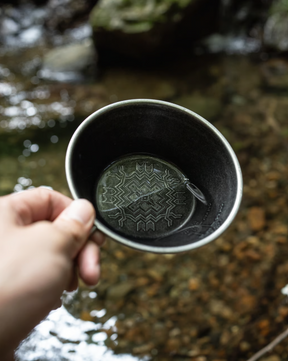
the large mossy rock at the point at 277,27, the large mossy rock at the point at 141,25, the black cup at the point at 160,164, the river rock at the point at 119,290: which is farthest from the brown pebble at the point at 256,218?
the large mossy rock at the point at 277,27

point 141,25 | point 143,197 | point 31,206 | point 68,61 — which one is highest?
point 31,206

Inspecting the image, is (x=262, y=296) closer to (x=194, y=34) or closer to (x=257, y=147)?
(x=257, y=147)

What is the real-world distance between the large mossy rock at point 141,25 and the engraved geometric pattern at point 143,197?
248 centimetres

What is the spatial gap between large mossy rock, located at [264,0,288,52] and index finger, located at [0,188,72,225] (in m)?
3.71

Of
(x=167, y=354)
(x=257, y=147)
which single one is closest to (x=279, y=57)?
(x=257, y=147)

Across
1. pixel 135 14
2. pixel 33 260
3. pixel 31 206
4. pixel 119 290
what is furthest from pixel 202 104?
pixel 33 260

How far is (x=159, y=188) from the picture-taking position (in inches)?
53.2

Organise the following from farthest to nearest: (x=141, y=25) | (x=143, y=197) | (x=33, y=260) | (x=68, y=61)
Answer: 1. (x=68, y=61)
2. (x=141, y=25)
3. (x=143, y=197)
4. (x=33, y=260)

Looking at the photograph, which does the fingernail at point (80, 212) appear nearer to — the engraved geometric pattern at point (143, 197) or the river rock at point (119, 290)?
the engraved geometric pattern at point (143, 197)

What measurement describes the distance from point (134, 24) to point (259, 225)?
2.48m

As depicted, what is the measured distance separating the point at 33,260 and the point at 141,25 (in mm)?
3164

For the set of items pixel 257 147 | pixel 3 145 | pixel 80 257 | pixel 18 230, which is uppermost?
pixel 18 230

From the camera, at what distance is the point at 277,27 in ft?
12.6

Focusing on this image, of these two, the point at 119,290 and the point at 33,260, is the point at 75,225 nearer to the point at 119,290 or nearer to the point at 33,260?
the point at 33,260
